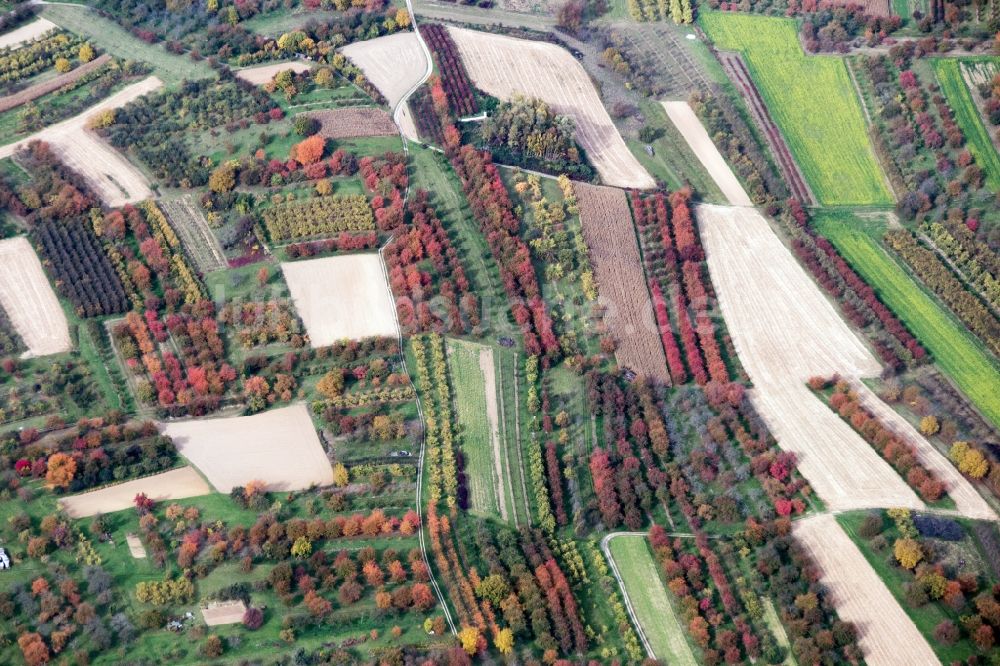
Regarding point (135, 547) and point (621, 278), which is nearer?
point (135, 547)

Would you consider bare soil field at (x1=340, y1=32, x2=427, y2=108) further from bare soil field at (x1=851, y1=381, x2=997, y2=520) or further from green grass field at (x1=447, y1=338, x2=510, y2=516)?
bare soil field at (x1=851, y1=381, x2=997, y2=520)

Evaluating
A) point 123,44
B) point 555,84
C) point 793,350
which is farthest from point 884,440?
point 123,44

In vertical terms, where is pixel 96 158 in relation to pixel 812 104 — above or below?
above

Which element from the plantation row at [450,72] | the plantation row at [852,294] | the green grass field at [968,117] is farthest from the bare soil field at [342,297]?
the green grass field at [968,117]

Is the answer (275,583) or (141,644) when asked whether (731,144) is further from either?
(141,644)

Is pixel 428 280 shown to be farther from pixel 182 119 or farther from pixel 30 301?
pixel 30 301

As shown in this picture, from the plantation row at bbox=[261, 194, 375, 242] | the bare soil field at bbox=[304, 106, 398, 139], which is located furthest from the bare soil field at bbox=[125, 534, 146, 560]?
the bare soil field at bbox=[304, 106, 398, 139]
